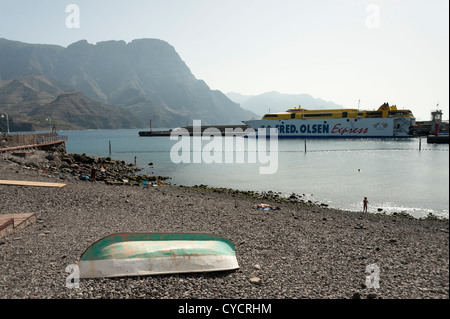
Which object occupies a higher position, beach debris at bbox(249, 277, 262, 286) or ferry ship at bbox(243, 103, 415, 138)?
ferry ship at bbox(243, 103, 415, 138)

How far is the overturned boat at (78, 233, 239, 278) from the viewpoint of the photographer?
7332 mm

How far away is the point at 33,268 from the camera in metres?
7.64

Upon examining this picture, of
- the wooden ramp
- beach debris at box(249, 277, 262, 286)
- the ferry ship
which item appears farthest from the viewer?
the ferry ship

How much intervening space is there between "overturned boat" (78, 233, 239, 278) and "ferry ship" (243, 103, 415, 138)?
112m

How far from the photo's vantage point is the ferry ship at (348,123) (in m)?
107

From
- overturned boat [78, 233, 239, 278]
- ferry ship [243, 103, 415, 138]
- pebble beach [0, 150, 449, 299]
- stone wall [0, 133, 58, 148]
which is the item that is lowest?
pebble beach [0, 150, 449, 299]

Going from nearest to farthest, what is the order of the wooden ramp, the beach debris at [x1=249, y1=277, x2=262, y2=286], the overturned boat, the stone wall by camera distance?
1. the overturned boat
2. the beach debris at [x1=249, y1=277, x2=262, y2=286]
3. the wooden ramp
4. the stone wall

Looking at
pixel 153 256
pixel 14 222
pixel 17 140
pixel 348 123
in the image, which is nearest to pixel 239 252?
pixel 153 256

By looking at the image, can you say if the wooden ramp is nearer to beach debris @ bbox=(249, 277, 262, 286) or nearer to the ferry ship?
beach debris @ bbox=(249, 277, 262, 286)

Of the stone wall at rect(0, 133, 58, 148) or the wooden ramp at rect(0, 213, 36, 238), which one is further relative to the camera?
the stone wall at rect(0, 133, 58, 148)

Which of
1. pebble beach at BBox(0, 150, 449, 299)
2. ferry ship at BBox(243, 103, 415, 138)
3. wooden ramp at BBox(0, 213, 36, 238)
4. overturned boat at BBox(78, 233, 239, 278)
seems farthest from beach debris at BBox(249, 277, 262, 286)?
ferry ship at BBox(243, 103, 415, 138)

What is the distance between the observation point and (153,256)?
25.2 ft

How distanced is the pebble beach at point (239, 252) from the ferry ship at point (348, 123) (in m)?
99.8
